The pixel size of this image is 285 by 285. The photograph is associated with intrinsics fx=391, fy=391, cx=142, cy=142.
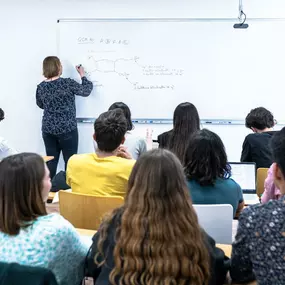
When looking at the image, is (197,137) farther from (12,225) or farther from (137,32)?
(137,32)

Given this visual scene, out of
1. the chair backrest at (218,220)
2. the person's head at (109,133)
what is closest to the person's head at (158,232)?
the chair backrest at (218,220)

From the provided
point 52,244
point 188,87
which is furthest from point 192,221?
point 188,87

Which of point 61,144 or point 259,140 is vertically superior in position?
point 259,140

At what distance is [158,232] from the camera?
1258 millimetres

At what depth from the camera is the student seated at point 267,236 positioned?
1.23 m

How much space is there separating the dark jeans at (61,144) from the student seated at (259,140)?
2063 mm

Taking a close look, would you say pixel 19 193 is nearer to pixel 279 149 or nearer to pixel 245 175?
pixel 279 149

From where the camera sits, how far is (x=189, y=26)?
446 cm

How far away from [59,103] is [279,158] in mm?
3533

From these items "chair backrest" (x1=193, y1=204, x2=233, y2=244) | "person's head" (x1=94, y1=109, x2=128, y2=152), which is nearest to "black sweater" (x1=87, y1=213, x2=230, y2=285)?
"chair backrest" (x1=193, y1=204, x2=233, y2=244)

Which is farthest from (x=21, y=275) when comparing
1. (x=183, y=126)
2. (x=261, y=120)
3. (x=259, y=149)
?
(x=261, y=120)

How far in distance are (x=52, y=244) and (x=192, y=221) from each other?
53 cm

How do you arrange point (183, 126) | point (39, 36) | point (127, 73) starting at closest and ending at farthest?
point (183, 126) → point (127, 73) → point (39, 36)

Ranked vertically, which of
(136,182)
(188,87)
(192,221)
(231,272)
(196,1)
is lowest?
(231,272)
